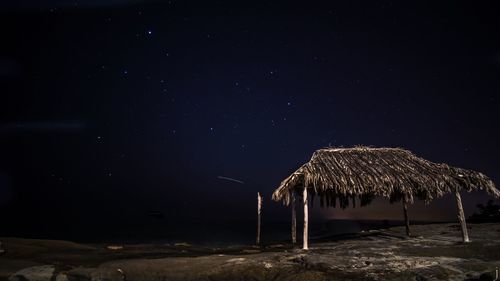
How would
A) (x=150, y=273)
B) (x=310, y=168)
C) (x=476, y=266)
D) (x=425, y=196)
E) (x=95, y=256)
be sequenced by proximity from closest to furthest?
(x=476, y=266), (x=150, y=273), (x=95, y=256), (x=310, y=168), (x=425, y=196)

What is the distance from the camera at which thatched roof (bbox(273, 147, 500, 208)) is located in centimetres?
1363

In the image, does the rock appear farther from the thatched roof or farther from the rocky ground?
the thatched roof

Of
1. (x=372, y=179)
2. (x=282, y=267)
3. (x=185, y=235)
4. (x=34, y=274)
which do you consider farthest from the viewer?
(x=185, y=235)

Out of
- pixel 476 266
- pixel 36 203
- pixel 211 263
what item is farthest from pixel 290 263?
pixel 36 203

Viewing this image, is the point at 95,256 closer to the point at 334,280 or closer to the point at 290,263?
the point at 290,263

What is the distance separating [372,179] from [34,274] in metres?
13.1

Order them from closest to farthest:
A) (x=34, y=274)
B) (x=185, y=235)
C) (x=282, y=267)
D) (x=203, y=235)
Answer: (x=34, y=274) → (x=282, y=267) → (x=185, y=235) → (x=203, y=235)

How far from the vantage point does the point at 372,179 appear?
47.1 feet

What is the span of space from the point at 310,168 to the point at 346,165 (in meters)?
2.61

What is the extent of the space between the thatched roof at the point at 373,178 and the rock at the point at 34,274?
8.23 m

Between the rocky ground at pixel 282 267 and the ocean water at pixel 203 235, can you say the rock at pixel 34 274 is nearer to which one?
the rocky ground at pixel 282 267

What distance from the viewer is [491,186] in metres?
14.5

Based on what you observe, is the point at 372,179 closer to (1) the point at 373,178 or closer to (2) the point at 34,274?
(1) the point at 373,178

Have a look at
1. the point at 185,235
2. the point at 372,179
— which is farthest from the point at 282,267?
the point at 185,235
